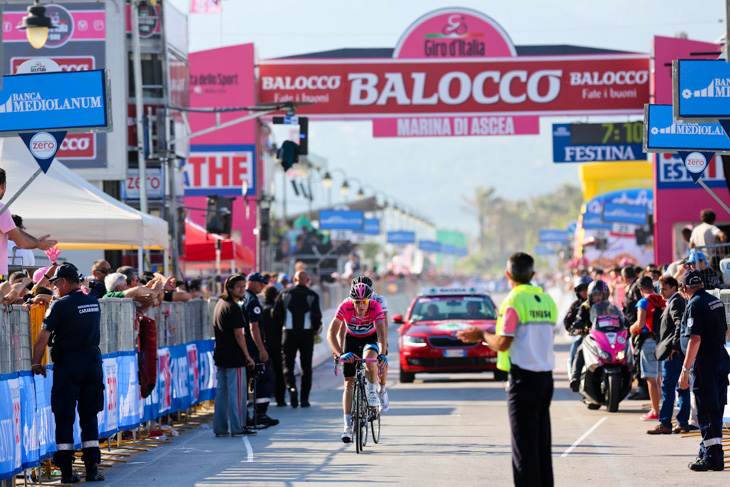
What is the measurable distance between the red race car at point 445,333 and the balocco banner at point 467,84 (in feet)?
36.3

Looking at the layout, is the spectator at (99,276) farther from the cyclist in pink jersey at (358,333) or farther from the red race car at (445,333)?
the red race car at (445,333)

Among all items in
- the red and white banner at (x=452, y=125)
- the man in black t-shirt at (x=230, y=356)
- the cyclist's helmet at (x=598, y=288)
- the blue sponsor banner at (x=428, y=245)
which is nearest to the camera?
the man in black t-shirt at (x=230, y=356)

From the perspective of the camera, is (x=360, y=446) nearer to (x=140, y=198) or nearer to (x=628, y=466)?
(x=628, y=466)

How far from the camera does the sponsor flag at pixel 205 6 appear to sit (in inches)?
1581

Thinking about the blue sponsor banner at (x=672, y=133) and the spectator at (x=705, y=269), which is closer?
the blue sponsor banner at (x=672, y=133)

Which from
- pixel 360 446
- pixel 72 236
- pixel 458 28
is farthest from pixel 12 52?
pixel 360 446

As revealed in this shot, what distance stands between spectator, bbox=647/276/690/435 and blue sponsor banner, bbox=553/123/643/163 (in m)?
18.3

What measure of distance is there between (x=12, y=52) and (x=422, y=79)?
11.4m

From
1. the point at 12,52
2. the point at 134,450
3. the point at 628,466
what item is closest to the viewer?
the point at 628,466

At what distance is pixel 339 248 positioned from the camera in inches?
2237

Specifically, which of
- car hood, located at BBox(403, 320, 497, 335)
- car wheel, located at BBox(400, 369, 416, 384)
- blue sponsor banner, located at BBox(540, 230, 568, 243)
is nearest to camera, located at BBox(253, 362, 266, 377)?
car hood, located at BBox(403, 320, 497, 335)

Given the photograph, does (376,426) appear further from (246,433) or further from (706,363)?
(706,363)

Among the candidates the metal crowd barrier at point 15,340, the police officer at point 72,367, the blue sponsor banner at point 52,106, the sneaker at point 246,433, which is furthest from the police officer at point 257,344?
the metal crowd barrier at point 15,340

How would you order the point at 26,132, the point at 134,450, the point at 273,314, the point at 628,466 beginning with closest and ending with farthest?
the point at 628,466, the point at 26,132, the point at 134,450, the point at 273,314
